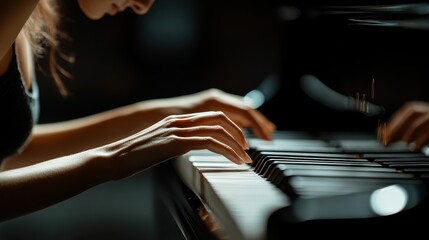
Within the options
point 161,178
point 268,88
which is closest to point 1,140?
point 161,178

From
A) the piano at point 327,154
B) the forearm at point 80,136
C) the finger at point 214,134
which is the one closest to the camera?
the piano at point 327,154

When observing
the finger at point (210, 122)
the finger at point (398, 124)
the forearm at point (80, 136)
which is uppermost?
the finger at point (210, 122)

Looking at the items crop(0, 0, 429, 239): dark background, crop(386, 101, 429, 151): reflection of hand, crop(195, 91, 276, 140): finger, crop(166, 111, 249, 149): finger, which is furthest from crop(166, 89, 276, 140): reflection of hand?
crop(0, 0, 429, 239): dark background

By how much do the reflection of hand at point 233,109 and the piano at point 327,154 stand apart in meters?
0.03

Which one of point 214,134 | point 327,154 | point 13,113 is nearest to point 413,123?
point 327,154

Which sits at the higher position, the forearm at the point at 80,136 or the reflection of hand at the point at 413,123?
the reflection of hand at the point at 413,123

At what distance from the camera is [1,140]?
1.51m

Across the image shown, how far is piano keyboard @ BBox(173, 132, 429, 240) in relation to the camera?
2.38ft

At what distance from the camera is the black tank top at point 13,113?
1.51 metres

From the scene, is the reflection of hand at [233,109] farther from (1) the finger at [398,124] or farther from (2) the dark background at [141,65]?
(2) the dark background at [141,65]

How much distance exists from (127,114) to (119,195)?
1.63 metres

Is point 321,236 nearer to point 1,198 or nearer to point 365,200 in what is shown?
point 365,200

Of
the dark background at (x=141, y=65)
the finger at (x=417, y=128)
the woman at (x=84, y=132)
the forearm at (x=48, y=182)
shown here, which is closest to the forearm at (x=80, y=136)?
the woman at (x=84, y=132)

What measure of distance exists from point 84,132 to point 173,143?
73 cm
